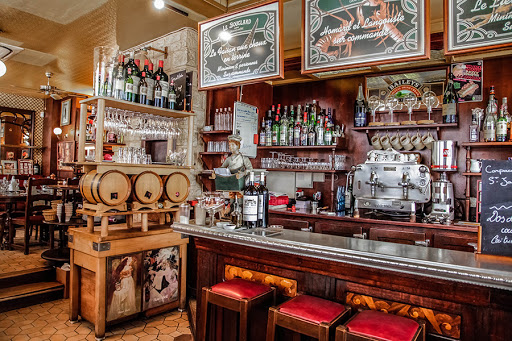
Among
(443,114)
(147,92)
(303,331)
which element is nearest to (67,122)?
(147,92)

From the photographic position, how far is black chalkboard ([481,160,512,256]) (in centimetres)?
164

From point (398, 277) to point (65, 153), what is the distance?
10947mm

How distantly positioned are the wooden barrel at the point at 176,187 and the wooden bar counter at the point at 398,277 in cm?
138

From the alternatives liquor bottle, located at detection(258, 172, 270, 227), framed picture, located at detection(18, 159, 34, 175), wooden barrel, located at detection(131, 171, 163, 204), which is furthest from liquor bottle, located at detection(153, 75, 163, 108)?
framed picture, located at detection(18, 159, 34, 175)

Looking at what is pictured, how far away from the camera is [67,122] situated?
34.6ft

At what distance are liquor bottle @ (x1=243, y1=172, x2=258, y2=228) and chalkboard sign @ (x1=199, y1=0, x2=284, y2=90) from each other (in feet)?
3.30

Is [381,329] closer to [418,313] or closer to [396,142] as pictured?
[418,313]

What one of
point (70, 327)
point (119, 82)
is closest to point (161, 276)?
point (70, 327)

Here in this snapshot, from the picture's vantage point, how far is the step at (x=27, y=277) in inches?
154

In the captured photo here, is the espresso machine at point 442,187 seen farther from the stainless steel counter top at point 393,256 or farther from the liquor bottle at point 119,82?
the liquor bottle at point 119,82

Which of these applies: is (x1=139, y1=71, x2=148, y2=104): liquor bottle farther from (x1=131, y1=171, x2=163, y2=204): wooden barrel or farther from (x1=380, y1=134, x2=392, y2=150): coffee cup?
(x1=380, y1=134, x2=392, y2=150): coffee cup

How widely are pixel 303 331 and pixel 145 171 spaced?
→ 2.29 metres

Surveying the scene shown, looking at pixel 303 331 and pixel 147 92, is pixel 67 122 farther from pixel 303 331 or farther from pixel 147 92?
pixel 303 331

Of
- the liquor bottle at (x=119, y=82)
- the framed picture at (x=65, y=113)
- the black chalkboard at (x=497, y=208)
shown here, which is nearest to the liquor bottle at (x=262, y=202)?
Answer: the black chalkboard at (x=497, y=208)
